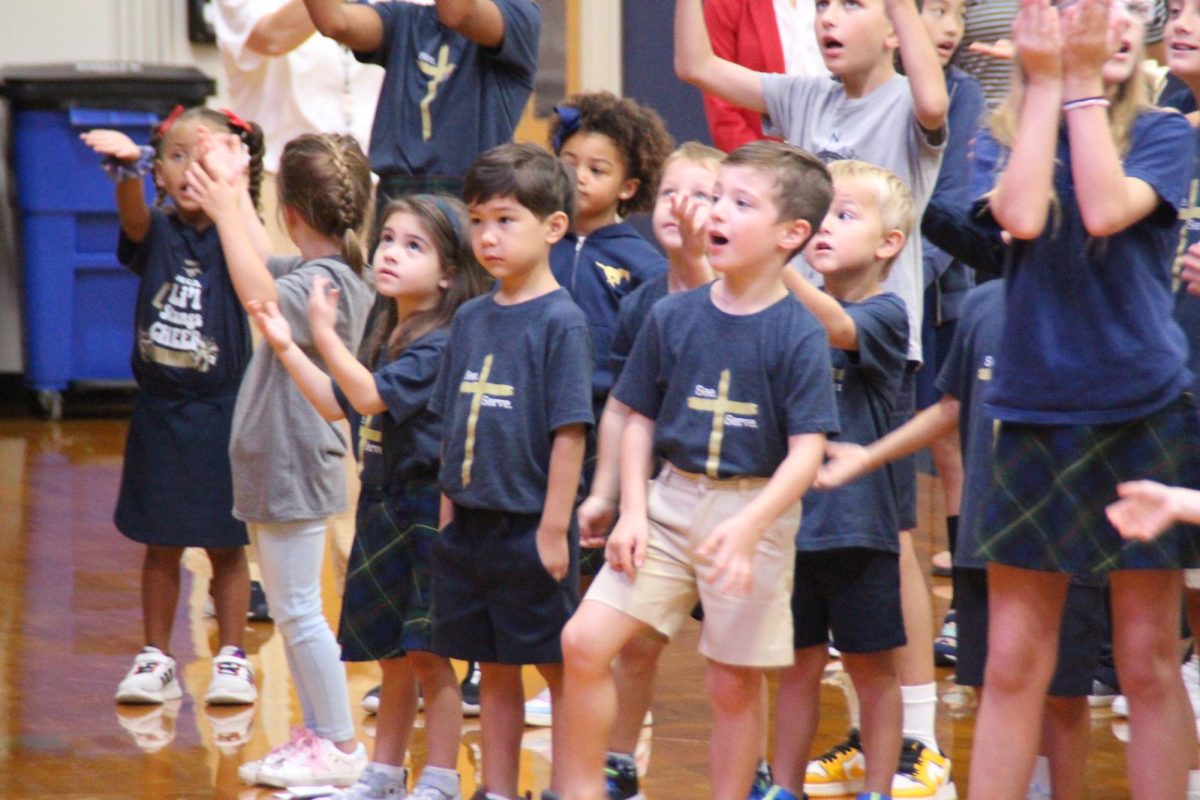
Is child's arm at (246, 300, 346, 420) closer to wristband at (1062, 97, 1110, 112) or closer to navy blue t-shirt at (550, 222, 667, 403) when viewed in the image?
navy blue t-shirt at (550, 222, 667, 403)

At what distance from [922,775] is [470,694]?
45.3 inches

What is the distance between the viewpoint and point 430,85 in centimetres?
412

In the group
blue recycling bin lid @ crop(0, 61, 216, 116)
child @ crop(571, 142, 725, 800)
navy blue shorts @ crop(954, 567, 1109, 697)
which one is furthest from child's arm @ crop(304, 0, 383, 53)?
blue recycling bin lid @ crop(0, 61, 216, 116)

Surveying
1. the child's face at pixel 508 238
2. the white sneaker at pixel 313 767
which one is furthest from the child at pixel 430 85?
the white sneaker at pixel 313 767

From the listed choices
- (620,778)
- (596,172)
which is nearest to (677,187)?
(596,172)

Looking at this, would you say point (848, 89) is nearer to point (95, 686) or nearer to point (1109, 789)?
point (1109, 789)

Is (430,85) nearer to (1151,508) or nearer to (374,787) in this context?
(374,787)

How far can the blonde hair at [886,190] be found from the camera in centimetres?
332

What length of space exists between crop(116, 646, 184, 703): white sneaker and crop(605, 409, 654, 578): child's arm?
1.62m

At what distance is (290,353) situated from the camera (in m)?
3.27

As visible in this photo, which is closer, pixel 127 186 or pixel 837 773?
pixel 837 773

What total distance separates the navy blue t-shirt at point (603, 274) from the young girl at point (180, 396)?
0.96m

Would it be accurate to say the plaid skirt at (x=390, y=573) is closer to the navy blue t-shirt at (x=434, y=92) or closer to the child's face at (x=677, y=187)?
the child's face at (x=677, y=187)

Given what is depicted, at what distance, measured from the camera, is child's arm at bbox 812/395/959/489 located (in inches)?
114
